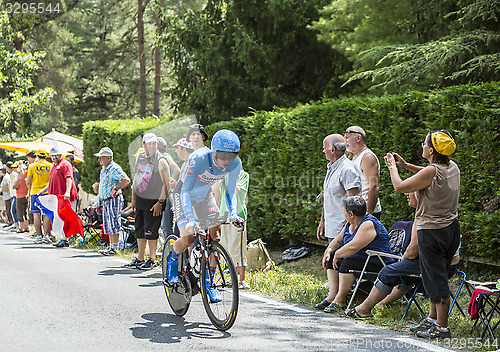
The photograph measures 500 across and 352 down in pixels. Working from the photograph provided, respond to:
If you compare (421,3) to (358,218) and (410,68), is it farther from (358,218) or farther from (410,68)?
(358,218)

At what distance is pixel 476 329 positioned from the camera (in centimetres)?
590

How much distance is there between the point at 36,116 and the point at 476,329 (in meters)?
43.5

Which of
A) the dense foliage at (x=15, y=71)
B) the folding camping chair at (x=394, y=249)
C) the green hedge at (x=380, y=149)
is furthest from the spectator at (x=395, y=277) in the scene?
the dense foliage at (x=15, y=71)

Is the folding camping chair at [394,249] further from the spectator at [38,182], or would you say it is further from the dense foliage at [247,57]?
the spectator at [38,182]

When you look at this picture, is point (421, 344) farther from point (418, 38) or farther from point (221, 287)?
point (418, 38)

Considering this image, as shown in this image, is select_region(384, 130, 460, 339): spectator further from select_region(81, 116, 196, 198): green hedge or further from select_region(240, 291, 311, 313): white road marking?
select_region(81, 116, 196, 198): green hedge

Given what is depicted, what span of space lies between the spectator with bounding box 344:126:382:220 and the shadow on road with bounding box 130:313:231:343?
2533 mm

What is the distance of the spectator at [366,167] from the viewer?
739 cm

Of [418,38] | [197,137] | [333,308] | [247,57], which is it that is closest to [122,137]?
[247,57]

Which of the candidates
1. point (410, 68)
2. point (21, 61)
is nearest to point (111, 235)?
point (410, 68)

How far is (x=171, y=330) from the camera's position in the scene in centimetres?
625

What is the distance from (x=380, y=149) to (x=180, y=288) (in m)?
4.27

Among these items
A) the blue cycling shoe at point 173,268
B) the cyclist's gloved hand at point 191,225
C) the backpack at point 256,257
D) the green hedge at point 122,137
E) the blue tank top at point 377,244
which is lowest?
the backpack at point 256,257

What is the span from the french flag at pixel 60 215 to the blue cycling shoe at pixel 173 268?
763 cm
